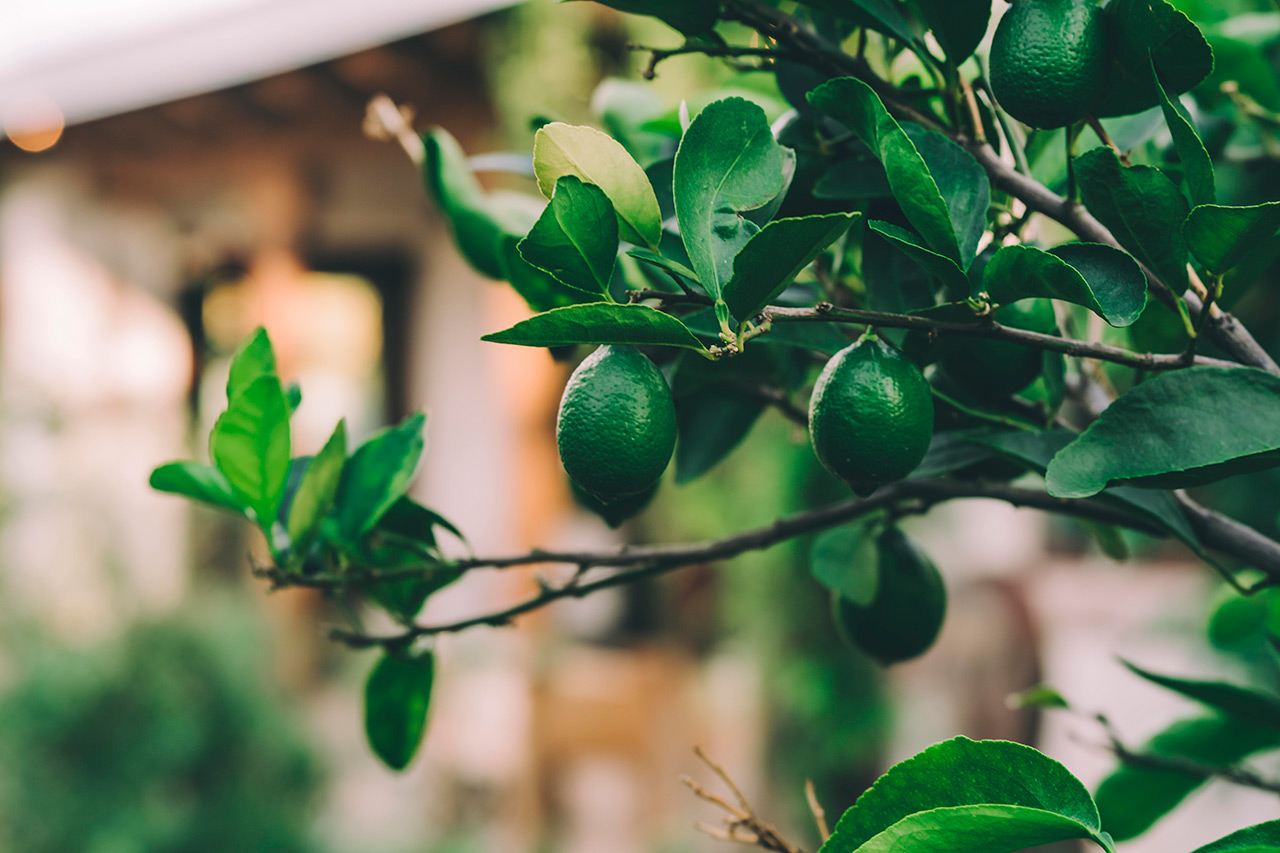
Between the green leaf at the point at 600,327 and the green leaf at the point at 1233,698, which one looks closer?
the green leaf at the point at 600,327

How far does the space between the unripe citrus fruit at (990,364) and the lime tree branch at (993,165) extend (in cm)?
5

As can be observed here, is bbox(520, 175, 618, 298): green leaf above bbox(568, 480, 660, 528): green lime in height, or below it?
above

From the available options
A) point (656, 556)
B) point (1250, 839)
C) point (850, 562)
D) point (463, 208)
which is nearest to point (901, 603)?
point (850, 562)

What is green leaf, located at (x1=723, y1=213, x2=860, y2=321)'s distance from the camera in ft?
1.04

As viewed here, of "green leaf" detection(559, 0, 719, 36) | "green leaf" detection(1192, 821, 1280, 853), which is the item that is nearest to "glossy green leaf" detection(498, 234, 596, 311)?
"green leaf" detection(559, 0, 719, 36)

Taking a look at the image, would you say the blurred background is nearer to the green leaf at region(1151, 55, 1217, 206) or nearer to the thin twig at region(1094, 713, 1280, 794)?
the thin twig at region(1094, 713, 1280, 794)

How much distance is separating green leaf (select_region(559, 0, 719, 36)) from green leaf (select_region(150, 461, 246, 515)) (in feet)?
1.10

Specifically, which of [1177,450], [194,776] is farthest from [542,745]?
[1177,450]

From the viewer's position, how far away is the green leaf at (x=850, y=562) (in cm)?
55

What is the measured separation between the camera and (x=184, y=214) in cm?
470

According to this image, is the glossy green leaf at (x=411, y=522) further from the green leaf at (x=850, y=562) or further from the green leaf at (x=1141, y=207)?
the green leaf at (x=1141, y=207)

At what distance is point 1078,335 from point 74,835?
2.61 metres

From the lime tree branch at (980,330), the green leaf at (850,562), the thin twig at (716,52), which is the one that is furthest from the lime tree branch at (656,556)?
the thin twig at (716,52)

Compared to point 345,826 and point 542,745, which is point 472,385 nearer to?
point 542,745
